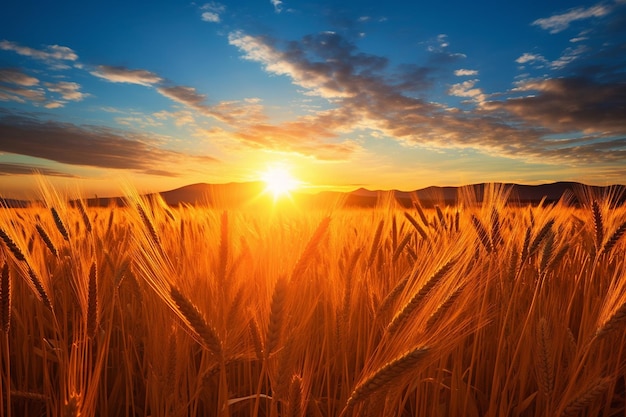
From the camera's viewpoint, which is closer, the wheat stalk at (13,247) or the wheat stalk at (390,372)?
the wheat stalk at (390,372)

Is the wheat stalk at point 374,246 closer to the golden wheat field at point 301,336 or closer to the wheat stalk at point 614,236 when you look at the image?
the golden wheat field at point 301,336

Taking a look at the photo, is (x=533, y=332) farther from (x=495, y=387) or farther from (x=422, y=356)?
(x=422, y=356)

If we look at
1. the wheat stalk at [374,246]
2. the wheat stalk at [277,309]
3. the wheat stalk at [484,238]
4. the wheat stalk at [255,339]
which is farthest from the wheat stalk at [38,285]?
the wheat stalk at [484,238]

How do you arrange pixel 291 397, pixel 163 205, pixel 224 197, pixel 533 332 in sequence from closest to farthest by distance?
pixel 291 397, pixel 533 332, pixel 224 197, pixel 163 205

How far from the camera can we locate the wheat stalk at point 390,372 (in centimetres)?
92

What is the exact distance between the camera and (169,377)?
4.48ft

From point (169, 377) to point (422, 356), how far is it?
0.85 metres

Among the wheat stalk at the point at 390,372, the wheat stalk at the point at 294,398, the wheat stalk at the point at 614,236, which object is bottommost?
the wheat stalk at the point at 294,398

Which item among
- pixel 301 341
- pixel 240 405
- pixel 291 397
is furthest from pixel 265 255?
pixel 291 397

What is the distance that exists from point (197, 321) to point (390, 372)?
1.60 feet

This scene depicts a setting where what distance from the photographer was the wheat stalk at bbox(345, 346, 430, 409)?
918 mm

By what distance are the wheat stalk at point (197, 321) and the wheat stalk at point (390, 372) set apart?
0.38 metres

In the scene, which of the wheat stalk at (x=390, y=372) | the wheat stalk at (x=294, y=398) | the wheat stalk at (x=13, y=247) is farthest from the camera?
the wheat stalk at (x=13, y=247)

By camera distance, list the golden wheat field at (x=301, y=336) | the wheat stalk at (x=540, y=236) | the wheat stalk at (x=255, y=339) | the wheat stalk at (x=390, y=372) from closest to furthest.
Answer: the wheat stalk at (x=390, y=372), the golden wheat field at (x=301, y=336), the wheat stalk at (x=255, y=339), the wheat stalk at (x=540, y=236)
